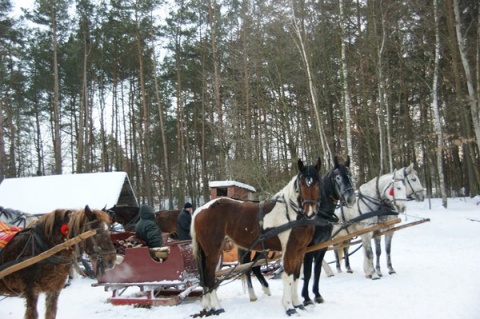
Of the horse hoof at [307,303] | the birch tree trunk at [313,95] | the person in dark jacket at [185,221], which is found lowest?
the horse hoof at [307,303]

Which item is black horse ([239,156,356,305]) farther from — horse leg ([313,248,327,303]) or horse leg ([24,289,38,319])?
horse leg ([24,289,38,319])

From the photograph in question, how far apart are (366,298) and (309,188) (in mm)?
2156

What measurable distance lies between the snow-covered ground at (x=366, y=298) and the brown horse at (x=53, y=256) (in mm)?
1731

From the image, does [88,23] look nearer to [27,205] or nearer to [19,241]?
[27,205]

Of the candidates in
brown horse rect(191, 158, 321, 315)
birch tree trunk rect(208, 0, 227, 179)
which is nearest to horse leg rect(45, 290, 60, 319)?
brown horse rect(191, 158, 321, 315)

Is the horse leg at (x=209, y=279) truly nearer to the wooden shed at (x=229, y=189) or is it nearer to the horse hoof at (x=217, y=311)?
the horse hoof at (x=217, y=311)

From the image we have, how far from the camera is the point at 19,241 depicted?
4766 millimetres

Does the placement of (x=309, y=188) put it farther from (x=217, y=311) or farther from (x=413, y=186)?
(x=413, y=186)

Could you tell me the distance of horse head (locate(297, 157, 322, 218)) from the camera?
5.27 meters

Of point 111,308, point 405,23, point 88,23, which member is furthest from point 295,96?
point 111,308

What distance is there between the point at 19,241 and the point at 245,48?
15517 millimetres

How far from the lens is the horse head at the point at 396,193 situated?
7930 mm

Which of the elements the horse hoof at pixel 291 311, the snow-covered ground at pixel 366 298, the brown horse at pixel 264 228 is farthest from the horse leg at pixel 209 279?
the horse hoof at pixel 291 311

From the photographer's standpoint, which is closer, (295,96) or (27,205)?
(27,205)
